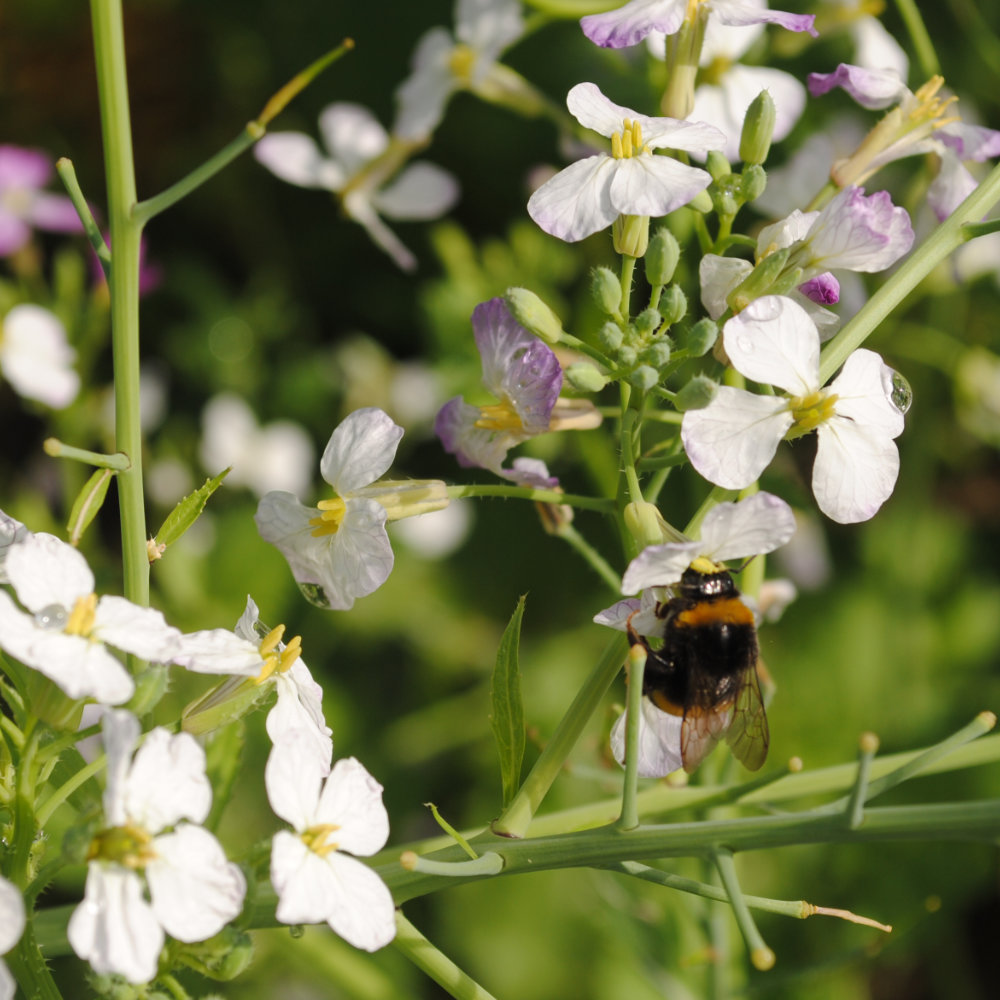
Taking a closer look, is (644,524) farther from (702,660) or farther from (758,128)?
(758,128)

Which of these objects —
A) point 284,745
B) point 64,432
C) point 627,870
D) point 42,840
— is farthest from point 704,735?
point 64,432

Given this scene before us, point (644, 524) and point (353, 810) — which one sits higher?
point (644, 524)

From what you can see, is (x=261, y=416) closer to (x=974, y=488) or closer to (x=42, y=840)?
(x=974, y=488)

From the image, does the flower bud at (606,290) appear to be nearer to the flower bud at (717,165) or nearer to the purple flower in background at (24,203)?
the flower bud at (717,165)

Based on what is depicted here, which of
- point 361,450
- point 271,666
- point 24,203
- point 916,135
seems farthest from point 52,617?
point 24,203

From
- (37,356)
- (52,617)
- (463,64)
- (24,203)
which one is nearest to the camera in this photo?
(52,617)

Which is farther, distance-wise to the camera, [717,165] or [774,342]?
[717,165]

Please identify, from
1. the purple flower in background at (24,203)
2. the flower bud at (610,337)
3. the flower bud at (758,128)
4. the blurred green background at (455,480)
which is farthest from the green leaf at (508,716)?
the purple flower in background at (24,203)

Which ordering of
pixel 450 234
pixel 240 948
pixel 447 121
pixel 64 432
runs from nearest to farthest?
pixel 240 948 < pixel 64 432 < pixel 450 234 < pixel 447 121
